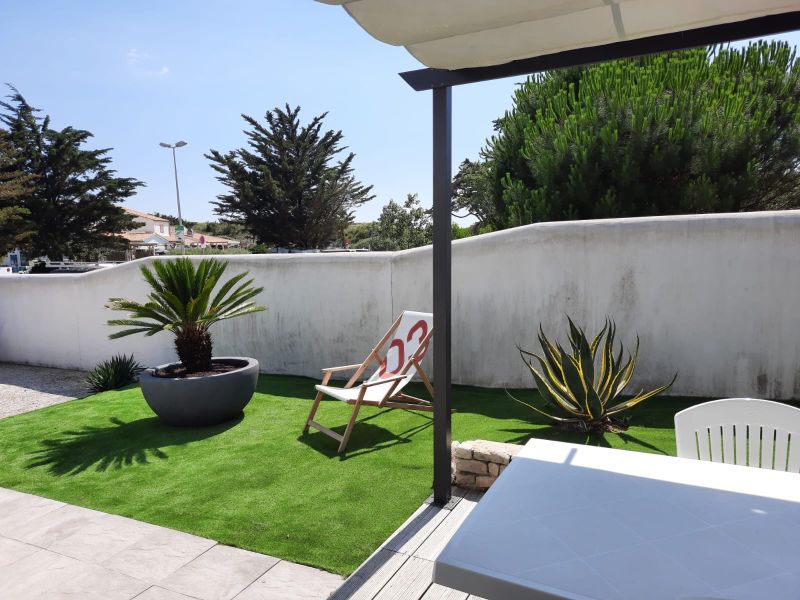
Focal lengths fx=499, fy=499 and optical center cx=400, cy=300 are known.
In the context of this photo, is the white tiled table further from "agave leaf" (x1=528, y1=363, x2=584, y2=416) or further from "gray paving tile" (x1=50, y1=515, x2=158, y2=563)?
"gray paving tile" (x1=50, y1=515, x2=158, y2=563)

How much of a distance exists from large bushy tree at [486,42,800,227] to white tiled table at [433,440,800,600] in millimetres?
8373

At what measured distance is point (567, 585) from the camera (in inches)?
49.3

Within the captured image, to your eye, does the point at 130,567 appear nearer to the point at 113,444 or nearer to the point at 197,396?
the point at 197,396

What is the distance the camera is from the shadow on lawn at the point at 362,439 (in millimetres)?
4445

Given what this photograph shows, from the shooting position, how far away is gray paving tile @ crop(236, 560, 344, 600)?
8.41ft

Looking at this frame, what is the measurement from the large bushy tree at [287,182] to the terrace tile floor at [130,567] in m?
31.9

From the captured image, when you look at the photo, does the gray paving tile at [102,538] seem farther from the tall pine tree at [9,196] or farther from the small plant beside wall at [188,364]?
the tall pine tree at [9,196]

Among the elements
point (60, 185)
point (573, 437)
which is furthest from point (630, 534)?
point (60, 185)

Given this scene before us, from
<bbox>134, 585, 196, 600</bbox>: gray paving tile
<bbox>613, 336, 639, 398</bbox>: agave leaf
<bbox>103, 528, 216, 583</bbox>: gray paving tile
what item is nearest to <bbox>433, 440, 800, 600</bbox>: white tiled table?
<bbox>134, 585, 196, 600</bbox>: gray paving tile

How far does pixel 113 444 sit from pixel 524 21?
16.8ft

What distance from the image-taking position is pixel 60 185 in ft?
105

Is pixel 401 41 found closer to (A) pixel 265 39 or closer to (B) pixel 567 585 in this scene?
(B) pixel 567 585

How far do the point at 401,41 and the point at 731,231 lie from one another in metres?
4.38

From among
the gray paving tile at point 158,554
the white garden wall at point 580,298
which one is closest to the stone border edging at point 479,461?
the gray paving tile at point 158,554
